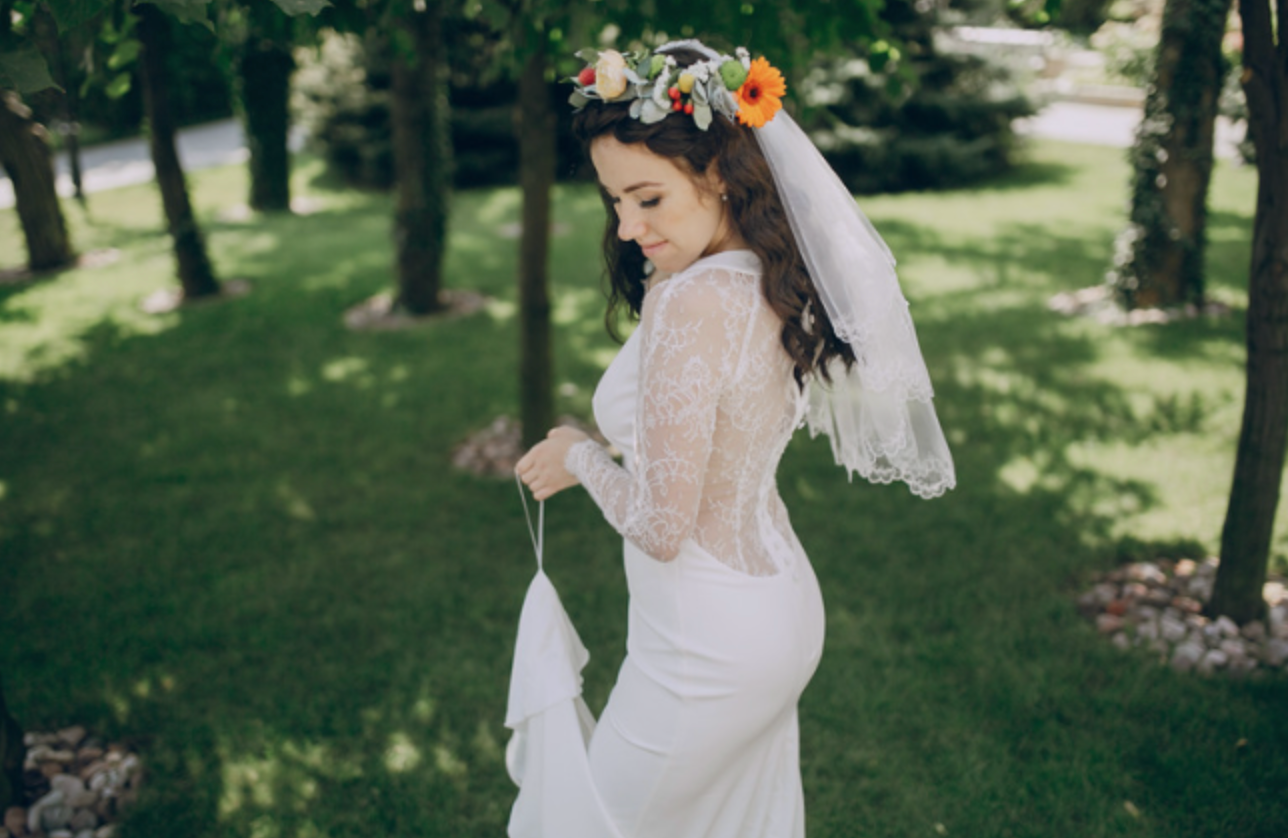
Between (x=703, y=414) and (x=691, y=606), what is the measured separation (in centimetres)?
Answer: 49

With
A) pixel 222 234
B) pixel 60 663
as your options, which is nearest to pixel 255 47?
pixel 222 234

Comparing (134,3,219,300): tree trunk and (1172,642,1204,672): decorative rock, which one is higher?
(134,3,219,300): tree trunk

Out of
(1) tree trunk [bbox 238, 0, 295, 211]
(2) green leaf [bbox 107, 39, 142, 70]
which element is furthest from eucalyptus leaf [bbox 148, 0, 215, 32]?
(1) tree trunk [bbox 238, 0, 295, 211]

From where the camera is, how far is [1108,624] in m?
4.02

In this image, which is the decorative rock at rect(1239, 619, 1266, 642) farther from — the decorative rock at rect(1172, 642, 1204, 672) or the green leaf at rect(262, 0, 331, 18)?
the green leaf at rect(262, 0, 331, 18)

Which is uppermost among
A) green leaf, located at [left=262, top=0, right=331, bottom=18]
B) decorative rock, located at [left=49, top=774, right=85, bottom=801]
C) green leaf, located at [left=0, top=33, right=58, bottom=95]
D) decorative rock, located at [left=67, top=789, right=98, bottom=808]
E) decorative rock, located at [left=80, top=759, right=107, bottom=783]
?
green leaf, located at [left=262, top=0, right=331, bottom=18]

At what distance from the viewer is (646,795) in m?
2.10

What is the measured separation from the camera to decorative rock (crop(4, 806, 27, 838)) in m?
3.02

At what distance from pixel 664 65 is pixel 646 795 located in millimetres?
1598

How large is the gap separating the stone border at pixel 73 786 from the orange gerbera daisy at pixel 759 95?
3.06 metres

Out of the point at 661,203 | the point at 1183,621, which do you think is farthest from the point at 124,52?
the point at 1183,621

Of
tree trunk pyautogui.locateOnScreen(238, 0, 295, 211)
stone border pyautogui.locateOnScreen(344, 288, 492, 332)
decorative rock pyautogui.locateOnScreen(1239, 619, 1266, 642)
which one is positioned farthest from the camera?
tree trunk pyautogui.locateOnScreen(238, 0, 295, 211)

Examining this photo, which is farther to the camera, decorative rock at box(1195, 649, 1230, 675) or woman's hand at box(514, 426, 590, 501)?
decorative rock at box(1195, 649, 1230, 675)

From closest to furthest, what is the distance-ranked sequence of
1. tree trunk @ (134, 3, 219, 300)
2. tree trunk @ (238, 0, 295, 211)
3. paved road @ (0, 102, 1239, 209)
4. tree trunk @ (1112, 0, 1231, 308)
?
tree trunk @ (1112, 0, 1231, 308), tree trunk @ (134, 3, 219, 300), tree trunk @ (238, 0, 295, 211), paved road @ (0, 102, 1239, 209)
